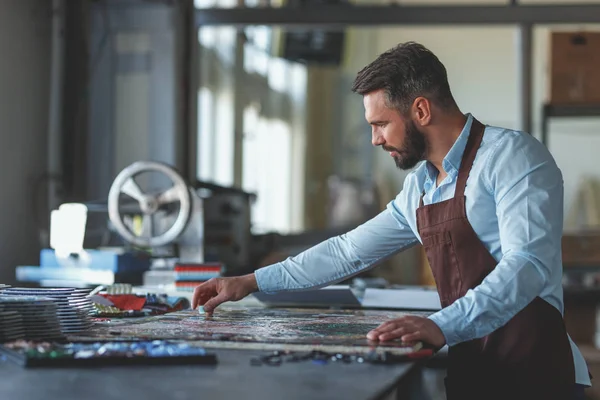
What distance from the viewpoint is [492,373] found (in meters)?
1.93

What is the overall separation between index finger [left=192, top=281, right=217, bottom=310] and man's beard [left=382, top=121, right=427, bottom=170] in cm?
53

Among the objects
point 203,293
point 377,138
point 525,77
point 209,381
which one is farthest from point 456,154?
point 525,77

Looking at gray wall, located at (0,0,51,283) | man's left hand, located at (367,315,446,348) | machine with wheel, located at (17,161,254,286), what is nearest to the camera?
man's left hand, located at (367,315,446,348)

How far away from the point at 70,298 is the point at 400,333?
64 centimetres

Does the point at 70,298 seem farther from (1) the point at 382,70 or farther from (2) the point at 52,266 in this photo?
(2) the point at 52,266

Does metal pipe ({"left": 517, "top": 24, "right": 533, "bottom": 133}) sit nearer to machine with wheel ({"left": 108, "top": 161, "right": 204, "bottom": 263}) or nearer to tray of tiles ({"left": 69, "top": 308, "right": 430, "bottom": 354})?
machine with wheel ({"left": 108, "top": 161, "right": 204, "bottom": 263})

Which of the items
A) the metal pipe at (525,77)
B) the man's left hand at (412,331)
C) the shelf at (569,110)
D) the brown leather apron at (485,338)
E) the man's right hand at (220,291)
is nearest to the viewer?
the man's left hand at (412,331)

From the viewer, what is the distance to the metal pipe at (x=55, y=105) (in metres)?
4.43

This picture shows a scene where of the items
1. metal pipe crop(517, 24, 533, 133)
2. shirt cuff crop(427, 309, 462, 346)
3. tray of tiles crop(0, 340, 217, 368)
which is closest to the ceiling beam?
metal pipe crop(517, 24, 533, 133)

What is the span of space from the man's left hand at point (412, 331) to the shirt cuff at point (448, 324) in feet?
0.03

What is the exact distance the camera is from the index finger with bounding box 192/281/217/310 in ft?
7.17

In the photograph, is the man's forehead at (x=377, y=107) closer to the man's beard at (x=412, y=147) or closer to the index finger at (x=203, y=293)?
the man's beard at (x=412, y=147)

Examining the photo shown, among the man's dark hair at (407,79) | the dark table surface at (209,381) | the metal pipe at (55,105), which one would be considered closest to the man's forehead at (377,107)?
the man's dark hair at (407,79)

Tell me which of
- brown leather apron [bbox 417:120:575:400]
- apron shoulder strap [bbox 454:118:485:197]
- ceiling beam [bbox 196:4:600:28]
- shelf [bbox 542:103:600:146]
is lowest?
brown leather apron [bbox 417:120:575:400]
